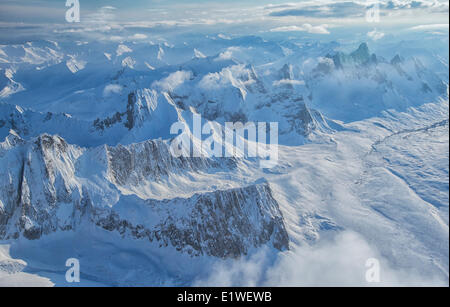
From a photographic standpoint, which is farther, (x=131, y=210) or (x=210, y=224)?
(x=131, y=210)

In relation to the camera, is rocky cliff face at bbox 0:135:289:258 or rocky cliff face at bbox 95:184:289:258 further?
rocky cliff face at bbox 0:135:289:258

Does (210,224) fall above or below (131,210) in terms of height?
below

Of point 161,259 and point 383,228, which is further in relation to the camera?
point 383,228

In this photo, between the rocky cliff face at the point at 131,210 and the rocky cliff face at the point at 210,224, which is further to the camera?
the rocky cliff face at the point at 131,210

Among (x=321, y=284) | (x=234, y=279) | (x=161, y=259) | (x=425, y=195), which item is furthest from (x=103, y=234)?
(x=425, y=195)
